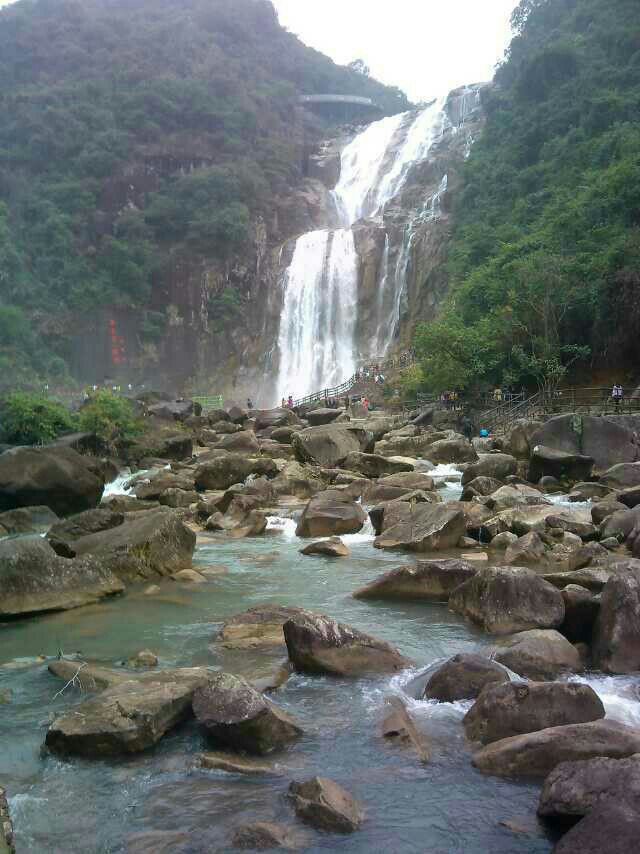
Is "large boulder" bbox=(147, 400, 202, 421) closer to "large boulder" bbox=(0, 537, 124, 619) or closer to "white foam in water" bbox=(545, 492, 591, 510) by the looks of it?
"white foam in water" bbox=(545, 492, 591, 510)

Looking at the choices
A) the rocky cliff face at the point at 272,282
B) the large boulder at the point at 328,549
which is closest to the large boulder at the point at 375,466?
the large boulder at the point at 328,549

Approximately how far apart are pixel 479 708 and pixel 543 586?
7.15 feet

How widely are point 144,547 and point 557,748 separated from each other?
661 centimetres

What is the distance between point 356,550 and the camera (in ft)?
37.3

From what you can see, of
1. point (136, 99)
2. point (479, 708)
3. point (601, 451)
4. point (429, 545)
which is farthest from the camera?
point (136, 99)

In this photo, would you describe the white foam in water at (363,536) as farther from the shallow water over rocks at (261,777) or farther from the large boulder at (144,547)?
the shallow water over rocks at (261,777)

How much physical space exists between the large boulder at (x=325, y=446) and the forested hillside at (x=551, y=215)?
34.3ft

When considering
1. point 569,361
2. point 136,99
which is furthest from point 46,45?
point 569,361

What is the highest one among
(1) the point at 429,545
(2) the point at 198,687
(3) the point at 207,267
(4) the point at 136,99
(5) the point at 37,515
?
(4) the point at 136,99

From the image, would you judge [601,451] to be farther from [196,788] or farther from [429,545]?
[196,788]

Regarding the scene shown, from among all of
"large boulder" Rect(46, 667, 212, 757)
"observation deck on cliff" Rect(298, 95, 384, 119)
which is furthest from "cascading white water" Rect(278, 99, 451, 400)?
"large boulder" Rect(46, 667, 212, 757)

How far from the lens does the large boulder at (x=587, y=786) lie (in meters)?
3.55

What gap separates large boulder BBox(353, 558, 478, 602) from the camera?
27.3ft

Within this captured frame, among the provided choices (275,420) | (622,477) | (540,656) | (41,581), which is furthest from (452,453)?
(540,656)
